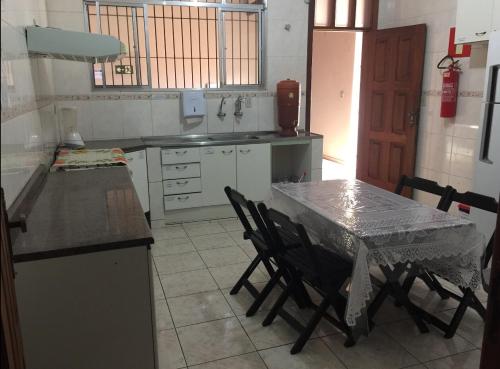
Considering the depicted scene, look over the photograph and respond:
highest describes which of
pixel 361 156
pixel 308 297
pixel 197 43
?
pixel 197 43

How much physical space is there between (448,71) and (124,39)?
10.4 ft

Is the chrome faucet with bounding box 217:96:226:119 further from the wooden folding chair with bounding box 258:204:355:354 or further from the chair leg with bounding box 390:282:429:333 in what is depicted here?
the chair leg with bounding box 390:282:429:333

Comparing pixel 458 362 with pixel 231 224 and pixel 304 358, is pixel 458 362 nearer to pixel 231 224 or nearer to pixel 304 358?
pixel 304 358

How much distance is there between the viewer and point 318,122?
788 cm

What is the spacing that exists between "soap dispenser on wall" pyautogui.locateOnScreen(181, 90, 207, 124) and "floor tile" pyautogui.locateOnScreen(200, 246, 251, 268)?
1.58 m

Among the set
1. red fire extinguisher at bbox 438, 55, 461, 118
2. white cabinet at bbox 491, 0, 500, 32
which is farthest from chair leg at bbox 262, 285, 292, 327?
red fire extinguisher at bbox 438, 55, 461, 118

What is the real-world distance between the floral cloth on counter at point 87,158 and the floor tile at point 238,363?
1.54m

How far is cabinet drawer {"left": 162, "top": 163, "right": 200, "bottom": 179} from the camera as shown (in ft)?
13.5

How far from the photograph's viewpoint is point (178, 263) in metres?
3.33

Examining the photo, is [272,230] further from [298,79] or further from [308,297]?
[298,79]

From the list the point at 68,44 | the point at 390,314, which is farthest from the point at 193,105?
the point at 390,314

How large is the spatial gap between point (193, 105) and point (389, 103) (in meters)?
2.24

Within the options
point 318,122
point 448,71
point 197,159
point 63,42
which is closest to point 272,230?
point 63,42

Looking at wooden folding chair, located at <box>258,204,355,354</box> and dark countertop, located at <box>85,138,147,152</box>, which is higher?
dark countertop, located at <box>85,138,147,152</box>
